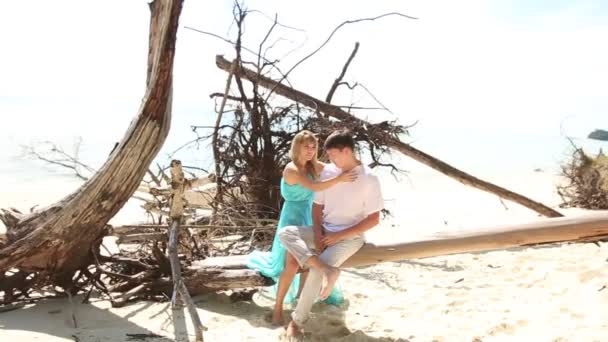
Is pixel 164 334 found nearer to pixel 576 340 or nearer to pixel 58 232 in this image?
pixel 58 232

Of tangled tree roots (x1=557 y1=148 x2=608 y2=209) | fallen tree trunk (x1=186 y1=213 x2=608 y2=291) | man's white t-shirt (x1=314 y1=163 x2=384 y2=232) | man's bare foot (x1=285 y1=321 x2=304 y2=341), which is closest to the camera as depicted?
man's bare foot (x1=285 y1=321 x2=304 y2=341)

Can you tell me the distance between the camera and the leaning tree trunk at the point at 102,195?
13.8ft

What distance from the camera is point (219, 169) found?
710 centimetres

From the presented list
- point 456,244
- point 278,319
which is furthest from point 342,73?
point 278,319

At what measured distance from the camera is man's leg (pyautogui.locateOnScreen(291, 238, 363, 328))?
3.87 m

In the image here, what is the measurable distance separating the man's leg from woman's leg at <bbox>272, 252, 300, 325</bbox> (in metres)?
0.25

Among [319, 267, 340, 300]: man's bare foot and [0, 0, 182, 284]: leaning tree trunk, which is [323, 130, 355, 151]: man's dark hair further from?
[0, 0, 182, 284]: leaning tree trunk

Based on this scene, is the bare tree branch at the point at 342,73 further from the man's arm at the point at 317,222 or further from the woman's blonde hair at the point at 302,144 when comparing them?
the man's arm at the point at 317,222

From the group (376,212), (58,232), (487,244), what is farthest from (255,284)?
(487,244)

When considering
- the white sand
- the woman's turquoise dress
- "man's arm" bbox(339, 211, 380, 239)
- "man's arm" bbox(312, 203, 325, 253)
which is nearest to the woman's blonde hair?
the woman's turquoise dress

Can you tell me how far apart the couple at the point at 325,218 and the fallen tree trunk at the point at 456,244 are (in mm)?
261

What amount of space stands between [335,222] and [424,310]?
1.16 metres

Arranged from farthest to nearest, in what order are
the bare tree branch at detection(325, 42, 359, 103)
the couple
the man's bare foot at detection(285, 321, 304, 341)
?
the bare tree branch at detection(325, 42, 359, 103) < the couple < the man's bare foot at detection(285, 321, 304, 341)

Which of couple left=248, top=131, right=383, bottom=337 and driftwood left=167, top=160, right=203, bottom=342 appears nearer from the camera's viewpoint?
couple left=248, top=131, right=383, bottom=337
